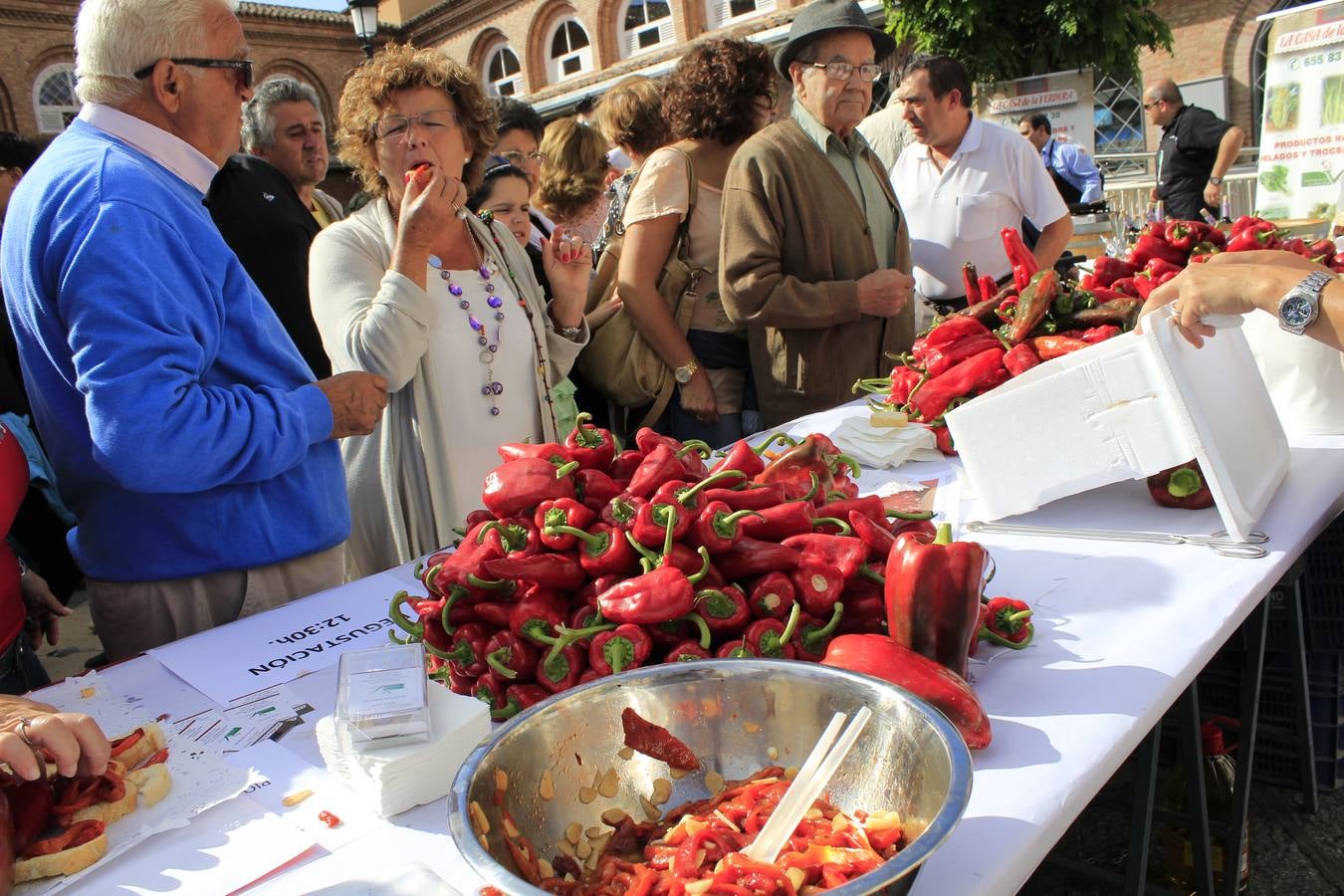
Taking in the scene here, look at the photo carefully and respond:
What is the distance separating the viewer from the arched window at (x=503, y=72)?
2502 cm

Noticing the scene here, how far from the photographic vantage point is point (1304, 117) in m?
6.62

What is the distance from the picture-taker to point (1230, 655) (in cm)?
238

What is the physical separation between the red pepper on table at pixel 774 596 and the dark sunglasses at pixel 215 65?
1.52m

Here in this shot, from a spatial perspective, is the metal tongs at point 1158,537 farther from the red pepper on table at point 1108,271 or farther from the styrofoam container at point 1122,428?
the red pepper on table at point 1108,271

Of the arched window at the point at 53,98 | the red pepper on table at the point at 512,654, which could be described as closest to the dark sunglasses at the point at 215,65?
the red pepper on table at the point at 512,654

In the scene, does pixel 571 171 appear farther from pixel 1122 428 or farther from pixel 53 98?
pixel 53 98

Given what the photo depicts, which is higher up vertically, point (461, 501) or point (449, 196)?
point (449, 196)

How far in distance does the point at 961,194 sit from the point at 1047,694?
11.2ft

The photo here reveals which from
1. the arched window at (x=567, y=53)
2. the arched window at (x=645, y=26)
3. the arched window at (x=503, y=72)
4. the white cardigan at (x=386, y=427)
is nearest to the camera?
the white cardigan at (x=386, y=427)

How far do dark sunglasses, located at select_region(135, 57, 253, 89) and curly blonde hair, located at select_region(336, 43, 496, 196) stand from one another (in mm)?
639

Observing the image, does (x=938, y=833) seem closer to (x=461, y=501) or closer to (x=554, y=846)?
(x=554, y=846)

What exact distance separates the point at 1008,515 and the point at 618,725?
4.01 feet

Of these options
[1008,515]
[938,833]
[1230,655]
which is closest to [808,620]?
[938,833]

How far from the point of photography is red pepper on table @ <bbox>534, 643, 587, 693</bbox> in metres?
1.48
